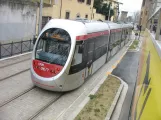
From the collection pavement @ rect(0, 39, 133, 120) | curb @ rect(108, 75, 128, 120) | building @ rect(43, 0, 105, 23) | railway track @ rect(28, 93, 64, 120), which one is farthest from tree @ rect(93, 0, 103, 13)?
railway track @ rect(28, 93, 64, 120)

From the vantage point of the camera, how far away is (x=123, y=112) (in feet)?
30.6

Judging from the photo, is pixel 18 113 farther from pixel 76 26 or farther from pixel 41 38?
pixel 76 26

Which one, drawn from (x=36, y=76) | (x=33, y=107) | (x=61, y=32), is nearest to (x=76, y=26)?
(x=61, y=32)

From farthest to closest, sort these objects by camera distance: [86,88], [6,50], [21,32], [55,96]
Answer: [21,32] → [6,50] → [86,88] → [55,96]

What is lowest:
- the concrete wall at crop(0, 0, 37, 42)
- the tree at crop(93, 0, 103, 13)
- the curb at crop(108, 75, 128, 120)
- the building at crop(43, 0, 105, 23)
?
the curb at crop(108, 75, 128, 120)

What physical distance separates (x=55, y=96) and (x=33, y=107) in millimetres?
1403

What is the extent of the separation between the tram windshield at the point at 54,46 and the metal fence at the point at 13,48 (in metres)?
5.35

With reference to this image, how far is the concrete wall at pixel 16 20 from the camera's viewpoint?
723 inches

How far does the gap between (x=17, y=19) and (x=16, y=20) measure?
0.17 m

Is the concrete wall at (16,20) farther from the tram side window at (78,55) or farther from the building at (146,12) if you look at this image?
the building at (146,12)

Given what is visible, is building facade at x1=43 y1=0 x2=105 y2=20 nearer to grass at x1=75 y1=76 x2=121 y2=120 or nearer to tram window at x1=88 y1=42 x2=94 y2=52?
tram window at x1=88 y1=42 x2=94 y2=52

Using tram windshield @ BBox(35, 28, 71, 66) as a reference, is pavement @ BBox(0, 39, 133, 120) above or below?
below

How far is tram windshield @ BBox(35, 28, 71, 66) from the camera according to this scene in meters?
9.65

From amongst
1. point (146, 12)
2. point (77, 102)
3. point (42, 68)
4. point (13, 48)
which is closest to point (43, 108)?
point (77, 102)
